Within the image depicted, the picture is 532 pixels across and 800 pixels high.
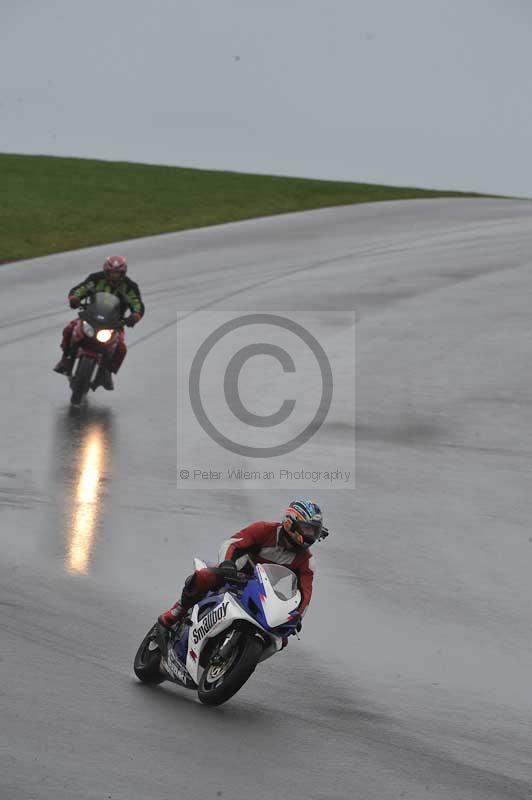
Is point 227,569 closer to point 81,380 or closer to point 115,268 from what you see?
point 81,380

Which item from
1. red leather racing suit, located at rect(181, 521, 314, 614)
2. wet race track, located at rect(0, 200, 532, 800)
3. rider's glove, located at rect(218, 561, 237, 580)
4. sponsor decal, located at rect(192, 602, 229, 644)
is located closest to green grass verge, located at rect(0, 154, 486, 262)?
wet race track, located at rect(0, 200, 532, 800)

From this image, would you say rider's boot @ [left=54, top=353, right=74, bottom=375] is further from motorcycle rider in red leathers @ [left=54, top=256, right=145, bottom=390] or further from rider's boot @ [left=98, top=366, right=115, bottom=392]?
rider's boot @ [left=98, top=366, right=115, bottom=392]

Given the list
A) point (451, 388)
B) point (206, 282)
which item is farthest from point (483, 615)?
point (206, 282)

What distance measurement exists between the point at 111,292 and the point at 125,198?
953 inches


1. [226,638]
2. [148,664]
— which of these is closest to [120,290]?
[148,664]

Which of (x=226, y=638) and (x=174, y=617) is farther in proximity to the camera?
(x=174, y=617)

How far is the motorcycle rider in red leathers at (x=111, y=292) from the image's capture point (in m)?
18.2

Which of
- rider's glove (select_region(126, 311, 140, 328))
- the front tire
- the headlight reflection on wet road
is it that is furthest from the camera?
rider's glove (select_region(126, 311, 140, 328))

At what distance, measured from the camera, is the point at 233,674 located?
27.9 feet

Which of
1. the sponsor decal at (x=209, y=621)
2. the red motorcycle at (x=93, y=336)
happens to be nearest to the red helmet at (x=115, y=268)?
the red motorcycle at (x=93, y=336)

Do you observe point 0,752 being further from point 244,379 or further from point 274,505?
point 244,379

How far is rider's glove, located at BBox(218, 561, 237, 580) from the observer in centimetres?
878

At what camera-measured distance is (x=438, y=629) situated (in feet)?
35.7

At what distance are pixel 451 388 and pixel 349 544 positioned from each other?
312 inches
